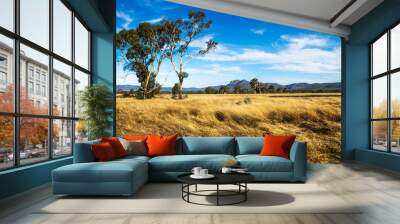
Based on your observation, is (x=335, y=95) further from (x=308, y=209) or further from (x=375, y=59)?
(x=308, y=209)

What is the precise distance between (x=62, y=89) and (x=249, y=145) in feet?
12.3

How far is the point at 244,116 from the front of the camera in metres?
12.4

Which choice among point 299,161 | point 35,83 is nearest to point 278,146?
point 299,161

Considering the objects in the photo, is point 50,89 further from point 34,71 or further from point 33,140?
point 33,140

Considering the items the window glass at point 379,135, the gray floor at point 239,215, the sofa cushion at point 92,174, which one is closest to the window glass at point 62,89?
the gray floor at point 239,215

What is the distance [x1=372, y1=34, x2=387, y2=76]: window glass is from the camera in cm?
904

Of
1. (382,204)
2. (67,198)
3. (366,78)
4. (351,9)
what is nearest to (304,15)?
(351,9)

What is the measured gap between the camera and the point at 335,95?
12594 mm

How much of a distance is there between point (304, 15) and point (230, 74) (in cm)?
370

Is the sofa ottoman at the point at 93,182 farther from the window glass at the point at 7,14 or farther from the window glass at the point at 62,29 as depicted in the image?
the window glass at the point at 62,29

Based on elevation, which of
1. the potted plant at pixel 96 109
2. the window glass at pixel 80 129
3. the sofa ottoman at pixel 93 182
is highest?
the potted plant at pixel 96 109

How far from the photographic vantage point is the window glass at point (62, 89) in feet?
22.9

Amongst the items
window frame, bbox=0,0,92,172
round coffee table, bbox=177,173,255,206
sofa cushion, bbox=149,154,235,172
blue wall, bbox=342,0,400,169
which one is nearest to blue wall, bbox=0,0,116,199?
window frame, bbox=0,0,92,172

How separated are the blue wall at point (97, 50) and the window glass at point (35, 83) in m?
0.91
